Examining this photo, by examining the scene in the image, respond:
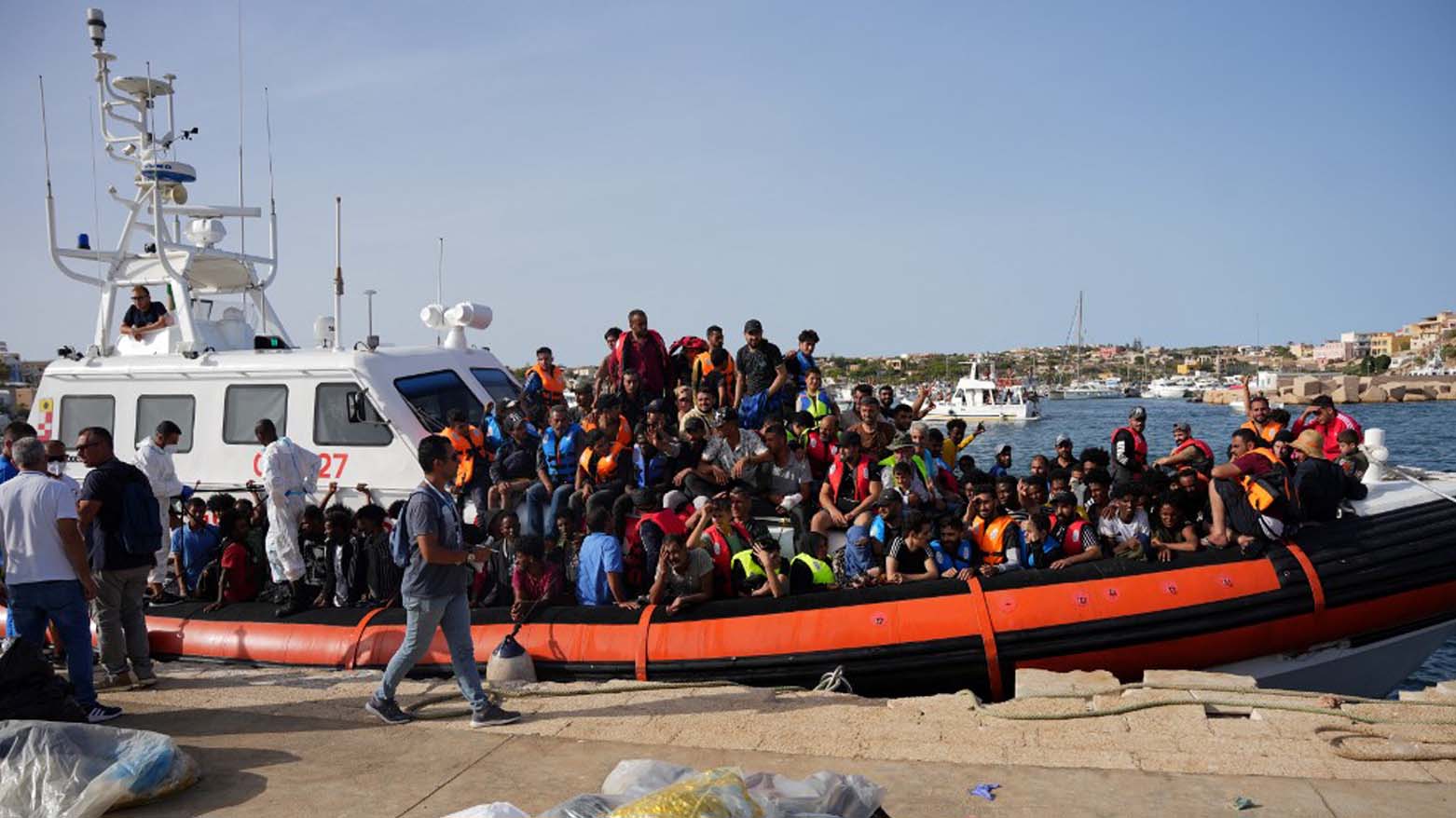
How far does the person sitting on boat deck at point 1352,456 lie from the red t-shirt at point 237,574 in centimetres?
828

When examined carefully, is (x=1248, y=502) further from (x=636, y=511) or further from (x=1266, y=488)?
(x=636, y=511)

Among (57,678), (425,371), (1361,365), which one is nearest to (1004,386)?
(425,371)

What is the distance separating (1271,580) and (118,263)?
424 inches

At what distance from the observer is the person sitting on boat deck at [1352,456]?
7.68m

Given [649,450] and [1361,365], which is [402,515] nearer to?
[649,450]

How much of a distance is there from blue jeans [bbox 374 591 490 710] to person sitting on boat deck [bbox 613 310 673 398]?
380 cm

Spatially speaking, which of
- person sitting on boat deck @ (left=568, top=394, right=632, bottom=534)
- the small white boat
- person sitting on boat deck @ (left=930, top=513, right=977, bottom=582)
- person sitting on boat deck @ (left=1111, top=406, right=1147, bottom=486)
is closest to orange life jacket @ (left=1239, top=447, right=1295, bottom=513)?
person sitting on boat deck @ (left=1111, top=406, right=1147, bottom=486)

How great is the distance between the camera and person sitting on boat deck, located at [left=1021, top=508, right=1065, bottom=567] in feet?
21.6

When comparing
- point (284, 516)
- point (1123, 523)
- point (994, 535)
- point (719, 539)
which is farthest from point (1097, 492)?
point (284, 516)

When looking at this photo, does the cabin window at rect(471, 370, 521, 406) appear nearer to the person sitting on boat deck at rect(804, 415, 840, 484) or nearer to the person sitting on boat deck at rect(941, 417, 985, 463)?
the person sitting on boat deck at rect(804, 415, 840, 484)

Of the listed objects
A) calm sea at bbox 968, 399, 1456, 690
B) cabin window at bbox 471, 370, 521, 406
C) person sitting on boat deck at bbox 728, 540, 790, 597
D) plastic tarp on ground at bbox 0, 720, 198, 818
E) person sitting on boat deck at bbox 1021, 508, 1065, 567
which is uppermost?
cabin window at bbox 471, 370, 521, 406

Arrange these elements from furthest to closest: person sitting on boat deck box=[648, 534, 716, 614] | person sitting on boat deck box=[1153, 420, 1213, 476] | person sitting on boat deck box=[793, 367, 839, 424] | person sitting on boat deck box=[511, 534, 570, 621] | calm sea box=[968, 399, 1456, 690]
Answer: calm sea box=[968, 399, 1456, 690], person sitting on boat deck box=[793, 367, 839, 424], person sitting on boat deck box=[1153, 420, 1213, 476], person sitting on boat deck box=[511, 534, 570, 621], person sitting on boat deck box=[648, 534, 716, 614]

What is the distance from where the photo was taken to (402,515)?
5297mm

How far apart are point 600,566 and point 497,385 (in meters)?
3.66
